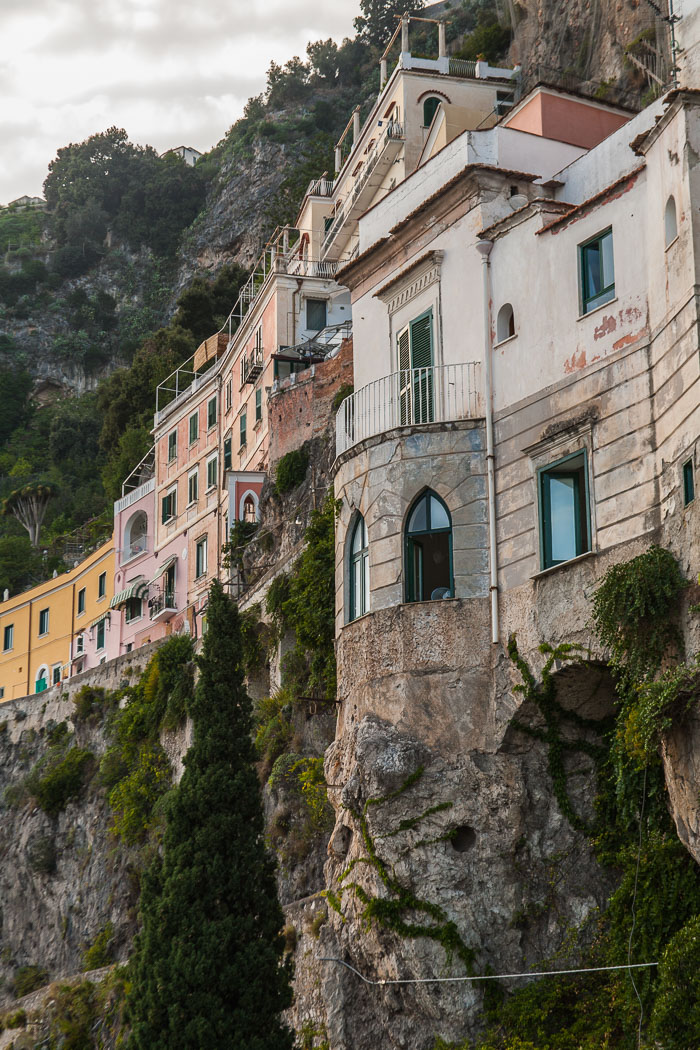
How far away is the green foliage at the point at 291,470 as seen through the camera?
121 ft

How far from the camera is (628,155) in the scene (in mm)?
22391

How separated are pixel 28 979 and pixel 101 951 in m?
4.35

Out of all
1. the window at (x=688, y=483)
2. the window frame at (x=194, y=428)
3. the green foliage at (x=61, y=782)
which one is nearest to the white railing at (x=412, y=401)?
the window at (x=688, y=483)

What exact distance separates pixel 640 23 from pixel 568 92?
15.4m

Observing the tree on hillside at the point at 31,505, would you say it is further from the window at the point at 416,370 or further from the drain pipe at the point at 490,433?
the drain pipe at the point at 490,433

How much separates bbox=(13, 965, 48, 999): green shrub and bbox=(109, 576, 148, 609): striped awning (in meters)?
16.6

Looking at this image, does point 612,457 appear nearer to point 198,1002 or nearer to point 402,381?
point 402,381

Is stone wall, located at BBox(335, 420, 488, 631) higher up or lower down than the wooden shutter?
lower down

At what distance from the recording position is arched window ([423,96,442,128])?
47.4 meters

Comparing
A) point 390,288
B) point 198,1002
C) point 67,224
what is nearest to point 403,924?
point 198,1002

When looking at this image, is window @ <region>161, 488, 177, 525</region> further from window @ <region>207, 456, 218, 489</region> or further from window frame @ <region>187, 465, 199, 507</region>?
window @ <region>207, 456, 218, 489</region>

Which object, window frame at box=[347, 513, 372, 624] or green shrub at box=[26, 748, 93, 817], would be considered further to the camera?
green shrub at box=[26, 748, 93, 817]

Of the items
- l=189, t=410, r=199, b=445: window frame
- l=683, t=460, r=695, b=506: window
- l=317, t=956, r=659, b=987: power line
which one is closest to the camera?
l=683, t=460, r=695, b=506: window

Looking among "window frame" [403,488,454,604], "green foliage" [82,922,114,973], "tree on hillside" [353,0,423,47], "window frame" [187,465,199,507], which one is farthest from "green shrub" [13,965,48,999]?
"tree on hillside" [353,0,423,47]
